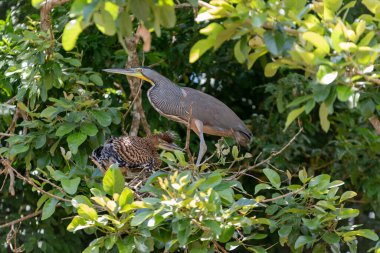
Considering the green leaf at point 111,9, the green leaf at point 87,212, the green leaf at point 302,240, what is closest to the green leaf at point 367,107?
the green leaf at point 302,240

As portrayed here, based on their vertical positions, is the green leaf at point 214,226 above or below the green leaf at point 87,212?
above

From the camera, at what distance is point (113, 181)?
4.51 m

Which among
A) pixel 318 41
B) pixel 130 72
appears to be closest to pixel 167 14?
pixel 318 41

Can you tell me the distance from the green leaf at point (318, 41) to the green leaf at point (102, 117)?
2.03m

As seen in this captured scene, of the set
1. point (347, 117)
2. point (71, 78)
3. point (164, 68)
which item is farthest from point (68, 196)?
point (347, 117)

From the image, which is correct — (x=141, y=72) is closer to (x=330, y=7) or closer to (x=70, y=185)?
(x=70, y=185)

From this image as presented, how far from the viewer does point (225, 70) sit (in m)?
7.48

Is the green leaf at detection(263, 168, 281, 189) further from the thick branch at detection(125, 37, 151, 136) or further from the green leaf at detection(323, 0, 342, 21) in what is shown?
the thick branch at detection(125, 37, 151, 136)

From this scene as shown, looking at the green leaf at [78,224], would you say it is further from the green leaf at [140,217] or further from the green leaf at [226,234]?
the green leaf at [226,234]

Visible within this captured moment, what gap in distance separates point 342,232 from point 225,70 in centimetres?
287

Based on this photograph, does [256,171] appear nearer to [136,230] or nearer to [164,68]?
[164,68]

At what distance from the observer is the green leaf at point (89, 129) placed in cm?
536

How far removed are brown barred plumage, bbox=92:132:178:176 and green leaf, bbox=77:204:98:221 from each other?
3.57 ft

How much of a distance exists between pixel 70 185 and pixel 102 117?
2.49ft
